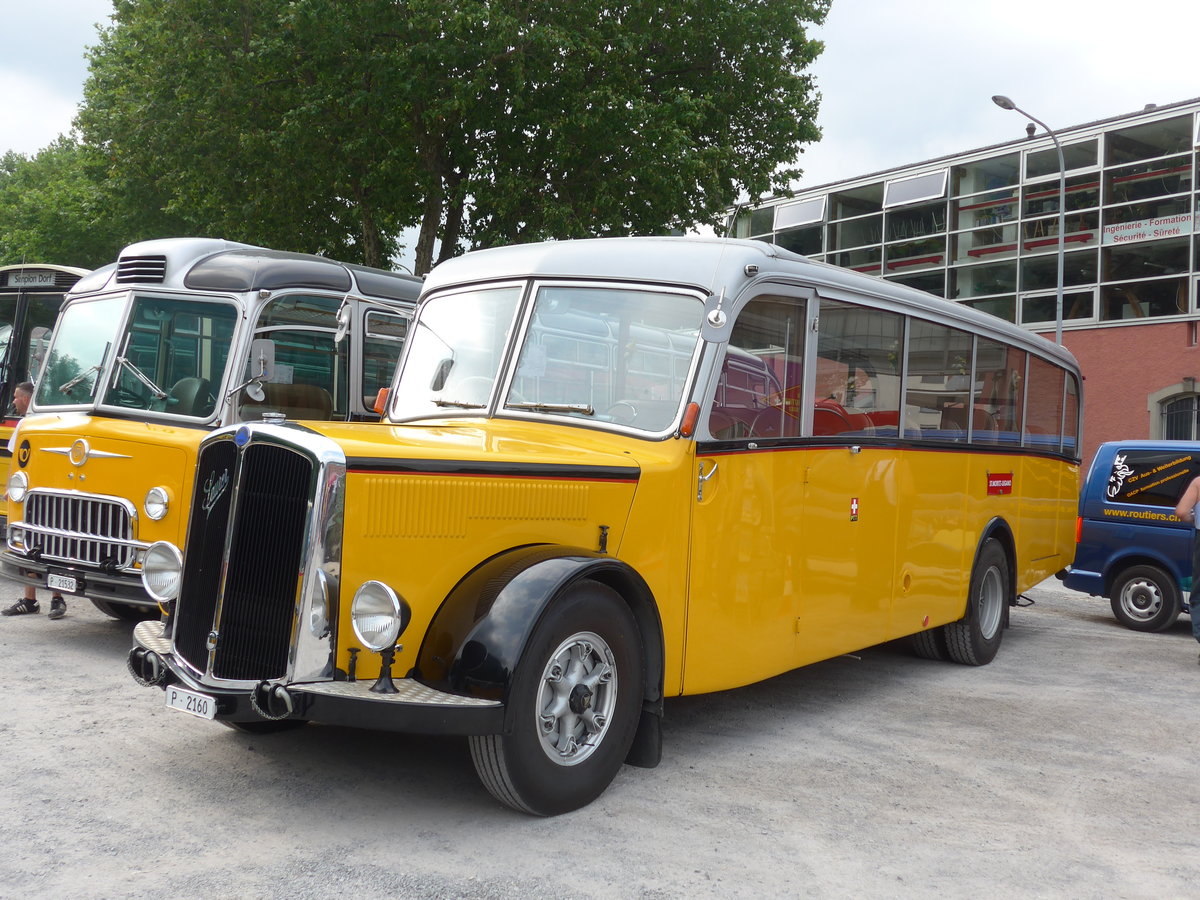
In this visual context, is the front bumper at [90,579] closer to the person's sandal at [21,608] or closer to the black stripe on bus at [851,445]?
the person's sandal at [21,608]

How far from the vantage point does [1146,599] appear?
38.0ft

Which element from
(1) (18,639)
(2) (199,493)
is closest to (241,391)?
(1) (18,639)

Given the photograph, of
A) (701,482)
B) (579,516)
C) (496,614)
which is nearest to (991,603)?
(701,482)

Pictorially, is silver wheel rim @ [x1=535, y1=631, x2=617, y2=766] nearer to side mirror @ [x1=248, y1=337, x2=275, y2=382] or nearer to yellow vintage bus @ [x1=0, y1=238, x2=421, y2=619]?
yellow vintage bus @ [x1=0, y1=238, x2=421, y2=619]

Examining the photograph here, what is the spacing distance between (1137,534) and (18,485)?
1015cm

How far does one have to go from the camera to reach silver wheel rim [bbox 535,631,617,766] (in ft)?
15.3

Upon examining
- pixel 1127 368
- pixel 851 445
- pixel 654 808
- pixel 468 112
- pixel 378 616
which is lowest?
pixel 654 808

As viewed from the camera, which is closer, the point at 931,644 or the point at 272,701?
the point at 272,701

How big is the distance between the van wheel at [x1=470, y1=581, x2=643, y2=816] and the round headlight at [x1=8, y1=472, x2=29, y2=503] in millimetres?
5096

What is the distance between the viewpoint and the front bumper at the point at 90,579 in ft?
24.1

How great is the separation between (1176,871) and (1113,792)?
1.08 meters

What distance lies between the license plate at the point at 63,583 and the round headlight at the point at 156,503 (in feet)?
2.19

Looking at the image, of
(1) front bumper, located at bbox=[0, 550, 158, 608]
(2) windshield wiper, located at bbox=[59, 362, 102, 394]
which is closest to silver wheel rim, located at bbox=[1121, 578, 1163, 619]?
(1) front bumper, located at bbox=[0, 550, 158, 608]

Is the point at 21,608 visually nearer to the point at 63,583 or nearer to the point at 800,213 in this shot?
the point at 63,583
